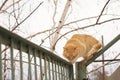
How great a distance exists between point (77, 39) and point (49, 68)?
116 inches

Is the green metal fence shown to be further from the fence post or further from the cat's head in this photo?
the cat's head

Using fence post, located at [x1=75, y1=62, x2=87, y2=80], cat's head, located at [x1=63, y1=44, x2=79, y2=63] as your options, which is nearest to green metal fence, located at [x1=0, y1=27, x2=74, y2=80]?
fence post, located at [x1=75, y1=62, x2=87, y2=80]

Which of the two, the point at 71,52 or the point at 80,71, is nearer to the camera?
the point at 80,71

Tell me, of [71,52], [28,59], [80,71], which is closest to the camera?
[28,59]

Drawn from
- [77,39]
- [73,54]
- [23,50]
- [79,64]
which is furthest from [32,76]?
[77,39]

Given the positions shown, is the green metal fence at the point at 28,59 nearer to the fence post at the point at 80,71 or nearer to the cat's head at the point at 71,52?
the fence post at the point at 80,71

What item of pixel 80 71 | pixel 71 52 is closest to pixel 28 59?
pixel 80 71

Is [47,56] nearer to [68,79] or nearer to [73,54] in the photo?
[68,79]

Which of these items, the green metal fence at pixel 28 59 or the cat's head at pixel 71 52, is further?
the cat's head at pixel 71 52

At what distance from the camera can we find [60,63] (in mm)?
2105

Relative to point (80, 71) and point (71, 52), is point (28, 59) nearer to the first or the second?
point (80, 71)

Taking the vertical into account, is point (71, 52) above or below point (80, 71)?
above

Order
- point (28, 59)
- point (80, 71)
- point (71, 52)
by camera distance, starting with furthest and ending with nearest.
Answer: point (71, 52), point (80, 71), point (28, 59)

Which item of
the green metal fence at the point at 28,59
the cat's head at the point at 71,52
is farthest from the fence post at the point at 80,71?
the cat's head at the point at 71,52
